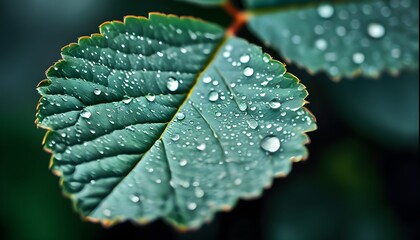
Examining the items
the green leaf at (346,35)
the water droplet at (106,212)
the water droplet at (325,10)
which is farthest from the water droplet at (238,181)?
the water droplet at (325,10)

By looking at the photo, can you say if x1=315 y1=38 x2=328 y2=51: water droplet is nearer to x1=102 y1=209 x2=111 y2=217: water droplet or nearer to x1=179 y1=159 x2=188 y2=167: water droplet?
x1=179 y1=159 x2=188 y2=167: water droplet

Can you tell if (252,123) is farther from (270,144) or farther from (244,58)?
(244,58)

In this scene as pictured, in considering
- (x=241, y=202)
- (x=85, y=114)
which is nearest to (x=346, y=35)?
(x=85, y=114)

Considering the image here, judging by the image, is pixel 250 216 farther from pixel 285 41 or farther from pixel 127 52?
pixel 127 52

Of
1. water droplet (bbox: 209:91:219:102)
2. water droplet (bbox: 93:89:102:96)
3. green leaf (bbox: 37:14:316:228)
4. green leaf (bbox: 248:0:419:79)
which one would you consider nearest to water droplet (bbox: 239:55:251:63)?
green leaf (bbox: 37:14:316:228)

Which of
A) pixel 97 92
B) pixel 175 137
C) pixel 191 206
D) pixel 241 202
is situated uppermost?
pixel 97 92

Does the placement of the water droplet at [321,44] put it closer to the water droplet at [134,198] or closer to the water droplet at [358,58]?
the water droplet at [358,58]
